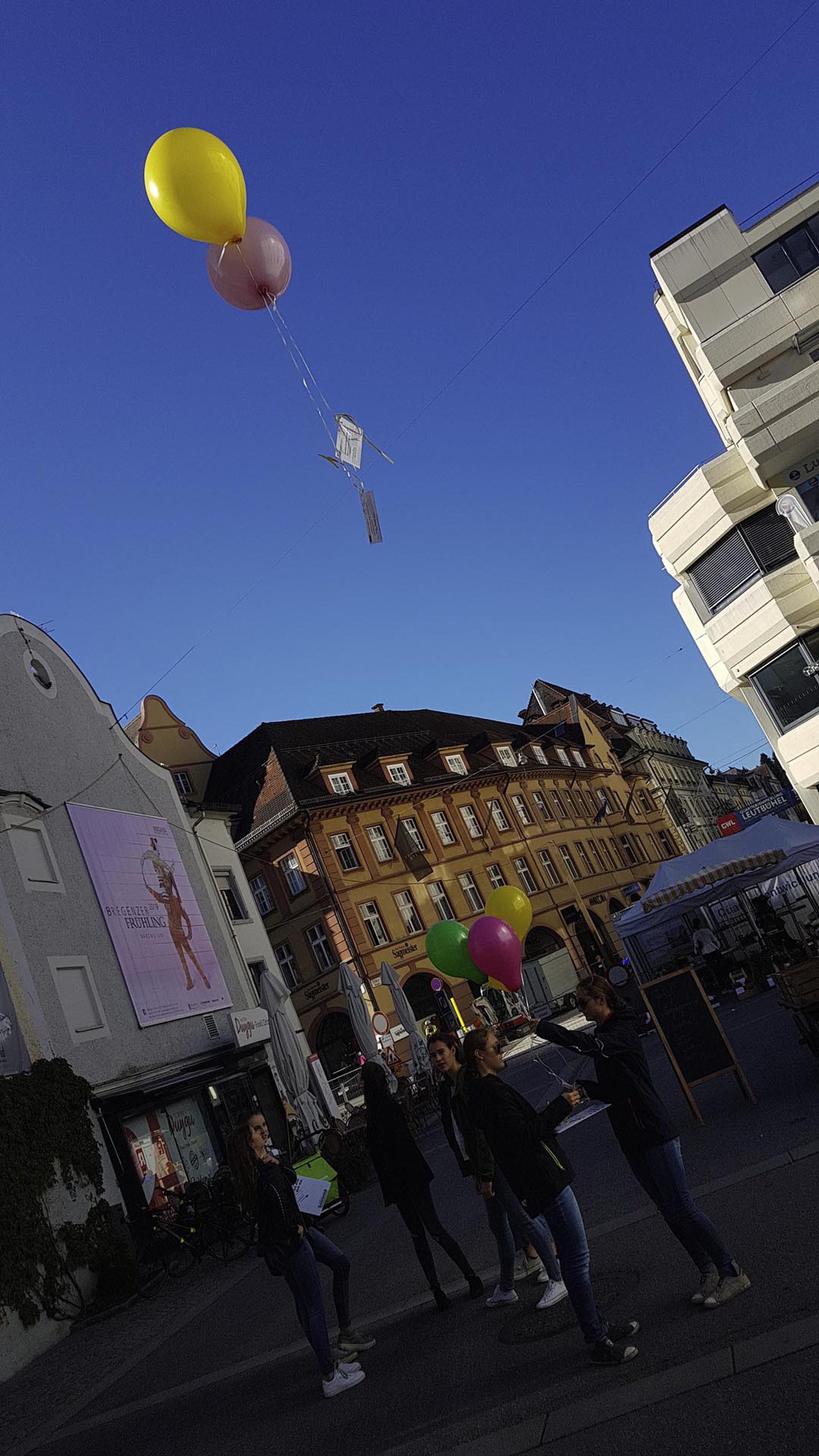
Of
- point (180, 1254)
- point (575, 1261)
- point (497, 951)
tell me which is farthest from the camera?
point (180, 1254)

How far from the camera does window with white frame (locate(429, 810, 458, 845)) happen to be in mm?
48844

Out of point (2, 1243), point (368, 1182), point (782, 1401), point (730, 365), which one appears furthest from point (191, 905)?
point (782, 1401)

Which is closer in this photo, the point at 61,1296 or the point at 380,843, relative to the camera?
the point at 61,1296

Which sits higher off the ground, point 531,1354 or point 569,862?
point 569,862

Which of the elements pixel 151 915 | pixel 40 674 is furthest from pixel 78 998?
pixel 40 674

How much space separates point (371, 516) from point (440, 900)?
121ft

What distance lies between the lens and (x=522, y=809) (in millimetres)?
55156

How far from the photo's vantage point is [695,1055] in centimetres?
1118

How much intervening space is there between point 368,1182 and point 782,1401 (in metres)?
15.1

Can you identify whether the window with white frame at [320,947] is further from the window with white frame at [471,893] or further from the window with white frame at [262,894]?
the window with white frame at [471,893]

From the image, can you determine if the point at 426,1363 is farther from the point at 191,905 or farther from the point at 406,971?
the point at 406,971

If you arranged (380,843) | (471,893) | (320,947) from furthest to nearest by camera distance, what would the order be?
(471,893), (380,843), (320,947)

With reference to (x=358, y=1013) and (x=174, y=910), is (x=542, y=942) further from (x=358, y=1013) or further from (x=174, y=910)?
(x=174, y=910)

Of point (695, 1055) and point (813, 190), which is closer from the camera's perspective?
point (695, 1055)
